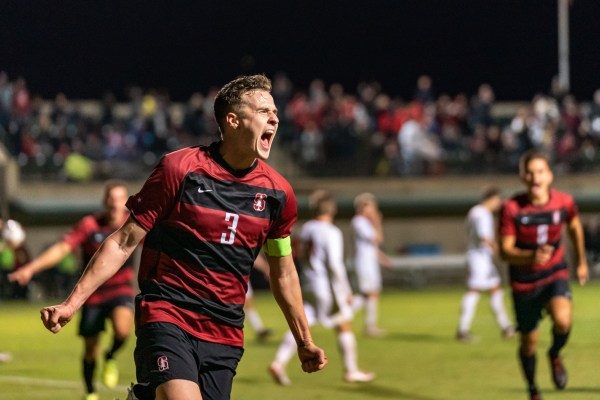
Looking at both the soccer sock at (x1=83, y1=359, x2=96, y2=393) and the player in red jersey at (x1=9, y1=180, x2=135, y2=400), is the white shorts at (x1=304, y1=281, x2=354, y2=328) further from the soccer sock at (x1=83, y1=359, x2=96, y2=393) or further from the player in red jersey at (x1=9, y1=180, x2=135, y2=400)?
the soccer sock at (x1=83, y1=359, x2=96, y2=393)

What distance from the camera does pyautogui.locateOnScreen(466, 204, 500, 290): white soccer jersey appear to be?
734 inches

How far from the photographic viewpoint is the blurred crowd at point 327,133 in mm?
30547

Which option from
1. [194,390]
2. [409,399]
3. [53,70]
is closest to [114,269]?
[194,390]

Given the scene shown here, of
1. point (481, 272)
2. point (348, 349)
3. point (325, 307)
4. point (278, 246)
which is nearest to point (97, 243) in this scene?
point (348, 349)

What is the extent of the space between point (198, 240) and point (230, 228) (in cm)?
20

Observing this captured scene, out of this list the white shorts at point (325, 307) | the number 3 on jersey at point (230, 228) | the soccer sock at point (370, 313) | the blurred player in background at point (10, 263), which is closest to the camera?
the number 3 on jersey at point (230, 228)

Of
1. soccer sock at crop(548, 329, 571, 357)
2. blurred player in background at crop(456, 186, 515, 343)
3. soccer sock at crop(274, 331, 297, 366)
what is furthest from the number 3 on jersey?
blurred player in background at crop(456, 186, 515, 343)

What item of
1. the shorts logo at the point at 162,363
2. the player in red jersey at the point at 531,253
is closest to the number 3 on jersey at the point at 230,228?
the shorts logo at the point at 162,363

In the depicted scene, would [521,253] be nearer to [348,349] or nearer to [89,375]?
[348,349]

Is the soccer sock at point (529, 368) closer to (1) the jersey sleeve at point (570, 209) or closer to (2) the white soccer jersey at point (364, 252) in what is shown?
(1) the jersey sleeve at point (570, 209)

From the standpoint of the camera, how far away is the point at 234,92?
6414 millimetres

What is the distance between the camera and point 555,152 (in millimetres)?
32750

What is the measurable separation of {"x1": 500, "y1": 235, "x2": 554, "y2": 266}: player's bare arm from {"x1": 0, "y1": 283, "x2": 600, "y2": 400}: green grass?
174cm

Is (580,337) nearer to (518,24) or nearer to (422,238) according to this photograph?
(422,238)
